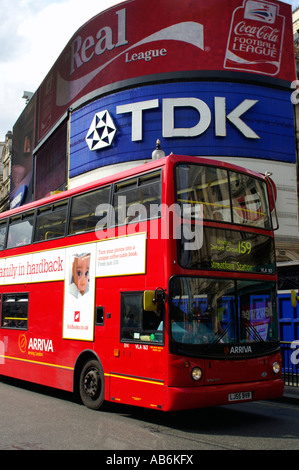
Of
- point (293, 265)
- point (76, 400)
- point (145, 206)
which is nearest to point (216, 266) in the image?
point (145, 206)

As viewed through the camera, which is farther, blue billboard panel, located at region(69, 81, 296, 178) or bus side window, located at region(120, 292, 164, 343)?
blue billboard panel, located at region(69, 81, 296, 178)

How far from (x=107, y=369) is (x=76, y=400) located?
1813 millimetres

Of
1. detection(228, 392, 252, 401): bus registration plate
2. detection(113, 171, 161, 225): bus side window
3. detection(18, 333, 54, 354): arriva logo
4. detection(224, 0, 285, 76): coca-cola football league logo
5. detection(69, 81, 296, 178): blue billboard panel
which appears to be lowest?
detection(228, 392, 252, 401): bus registration plate

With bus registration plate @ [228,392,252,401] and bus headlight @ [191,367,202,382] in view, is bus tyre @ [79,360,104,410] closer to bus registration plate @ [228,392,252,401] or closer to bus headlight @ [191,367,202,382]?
bus headlight @ [191,367,202,382]

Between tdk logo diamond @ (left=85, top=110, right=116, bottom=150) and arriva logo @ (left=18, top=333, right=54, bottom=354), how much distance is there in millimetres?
20213

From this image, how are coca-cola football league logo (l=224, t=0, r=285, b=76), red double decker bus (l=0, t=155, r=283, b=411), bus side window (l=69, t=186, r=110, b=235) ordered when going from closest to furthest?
red double decker bus (l=0, t=155, r=283, b=411) < bus side window (l=69, t=186, r=110, b=235) < coca-cola football league logo (l=224, t=0, r=285, b=76)

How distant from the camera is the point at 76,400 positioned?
10.3 meters

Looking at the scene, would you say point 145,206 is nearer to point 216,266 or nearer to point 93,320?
point 216,266

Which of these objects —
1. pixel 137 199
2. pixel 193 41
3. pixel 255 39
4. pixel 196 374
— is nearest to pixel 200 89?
pixel 193 41

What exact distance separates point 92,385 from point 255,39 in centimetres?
2599

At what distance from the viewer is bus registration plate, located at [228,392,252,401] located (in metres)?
7.92

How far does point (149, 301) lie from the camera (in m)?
7.63

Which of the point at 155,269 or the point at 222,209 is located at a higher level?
the point at 222,209

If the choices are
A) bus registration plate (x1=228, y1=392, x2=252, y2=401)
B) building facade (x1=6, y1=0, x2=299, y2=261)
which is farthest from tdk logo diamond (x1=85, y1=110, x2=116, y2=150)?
bus registration plate (x1=228, y1=392, x2=252, y2=401)
